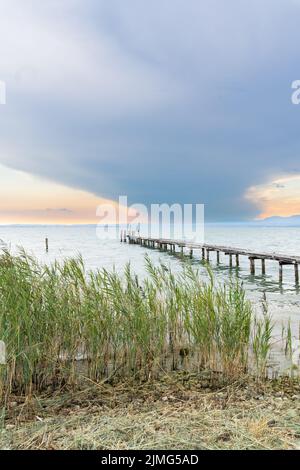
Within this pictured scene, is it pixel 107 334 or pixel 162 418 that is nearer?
pixel 162 418

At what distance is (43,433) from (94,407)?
0.92 m

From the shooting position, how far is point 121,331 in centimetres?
551

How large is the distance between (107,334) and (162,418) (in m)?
1.89

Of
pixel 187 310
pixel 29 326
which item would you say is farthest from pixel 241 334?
pixel 29 326

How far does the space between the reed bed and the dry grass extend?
382 mm

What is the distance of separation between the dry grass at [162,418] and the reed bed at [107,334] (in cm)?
38

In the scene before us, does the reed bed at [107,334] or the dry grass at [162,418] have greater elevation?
the reed bed at [107,334]

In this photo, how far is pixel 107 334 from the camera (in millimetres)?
5508

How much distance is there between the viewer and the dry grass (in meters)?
3.31

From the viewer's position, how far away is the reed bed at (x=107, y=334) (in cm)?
487

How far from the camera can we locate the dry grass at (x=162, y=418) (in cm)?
331

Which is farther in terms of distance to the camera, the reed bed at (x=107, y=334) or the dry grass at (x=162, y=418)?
the reed bed at (x=107, y=334)
